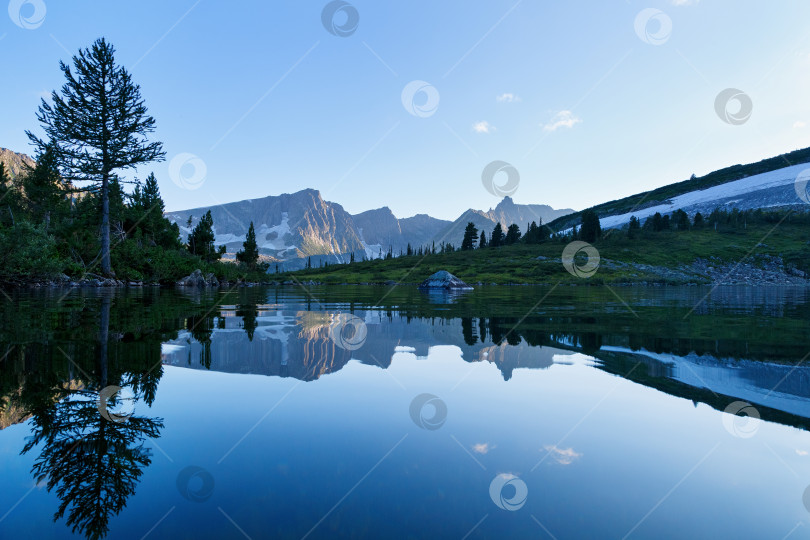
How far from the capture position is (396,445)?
14.4 feet

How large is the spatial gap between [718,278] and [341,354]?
14897cm

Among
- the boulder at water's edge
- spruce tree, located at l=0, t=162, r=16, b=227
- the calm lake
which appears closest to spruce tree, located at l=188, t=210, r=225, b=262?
spruce tree, located at l=0, t=162, r=16, b=227

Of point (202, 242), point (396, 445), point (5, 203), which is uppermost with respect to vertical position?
point (5, 203)

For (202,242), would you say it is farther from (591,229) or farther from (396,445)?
(591,229)

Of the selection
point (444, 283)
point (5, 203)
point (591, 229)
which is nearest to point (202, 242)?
point (5, 203)

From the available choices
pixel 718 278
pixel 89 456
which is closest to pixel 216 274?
pixel 89 456

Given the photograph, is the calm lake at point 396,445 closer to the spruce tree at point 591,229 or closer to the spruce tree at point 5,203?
the spruce tree at point 5,203

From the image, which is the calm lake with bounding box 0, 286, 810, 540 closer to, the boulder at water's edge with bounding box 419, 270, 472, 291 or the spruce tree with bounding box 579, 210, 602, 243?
the boulder at water's edge with bounding box 419, 270, 472, 291

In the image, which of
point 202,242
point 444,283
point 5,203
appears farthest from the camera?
point 202,242

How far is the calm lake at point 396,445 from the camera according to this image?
312cm

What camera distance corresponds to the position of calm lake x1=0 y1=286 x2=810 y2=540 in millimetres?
3115

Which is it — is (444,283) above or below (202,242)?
below

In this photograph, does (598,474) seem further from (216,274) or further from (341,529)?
(216,274)

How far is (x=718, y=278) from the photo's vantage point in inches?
4862
